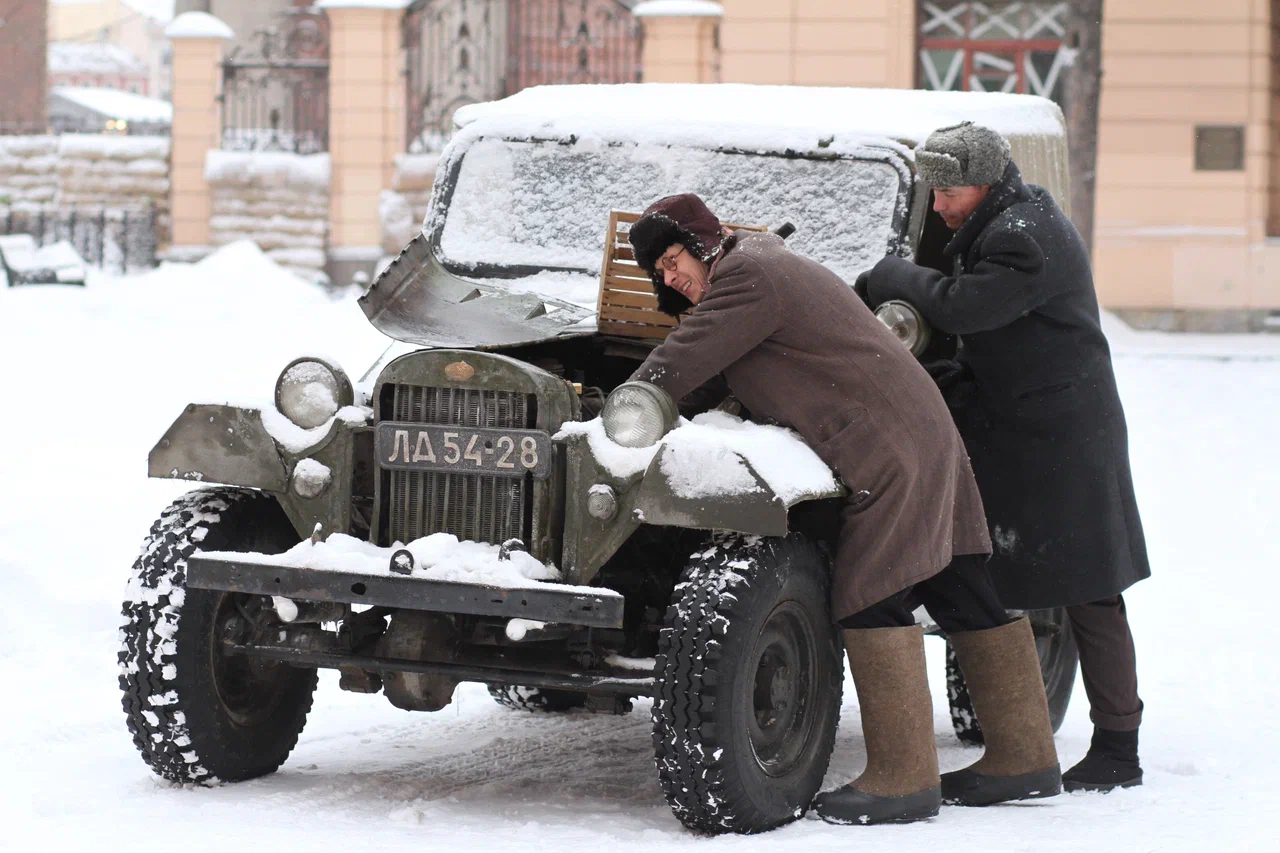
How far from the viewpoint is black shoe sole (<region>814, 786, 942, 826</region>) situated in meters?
4.84

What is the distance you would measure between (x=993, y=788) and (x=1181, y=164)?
55.5ft

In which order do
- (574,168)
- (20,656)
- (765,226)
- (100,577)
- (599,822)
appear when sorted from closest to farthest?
(599,822) → (765,226) → (574,168) → (20,656) → (100,577)

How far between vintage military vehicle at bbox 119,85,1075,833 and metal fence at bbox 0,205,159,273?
19.9m

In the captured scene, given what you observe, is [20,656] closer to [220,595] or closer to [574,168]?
[220,595]

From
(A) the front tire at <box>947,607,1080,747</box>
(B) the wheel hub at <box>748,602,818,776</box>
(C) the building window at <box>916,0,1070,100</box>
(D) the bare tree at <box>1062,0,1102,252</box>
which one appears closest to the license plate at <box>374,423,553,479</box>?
(B) the wheel hub at <box>748,602,818,776</box>

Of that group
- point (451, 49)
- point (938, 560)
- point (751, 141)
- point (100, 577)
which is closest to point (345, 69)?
point (451, 49)

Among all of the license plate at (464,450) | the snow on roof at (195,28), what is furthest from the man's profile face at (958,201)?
the snow on roof at (195,28)

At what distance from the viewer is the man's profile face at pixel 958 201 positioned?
5.40 meters

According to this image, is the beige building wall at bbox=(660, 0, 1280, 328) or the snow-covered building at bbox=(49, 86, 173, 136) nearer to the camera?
the beige building wall at bbox=(660, 0, 1280, 328)

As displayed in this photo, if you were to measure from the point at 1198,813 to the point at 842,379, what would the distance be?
4.75 feet

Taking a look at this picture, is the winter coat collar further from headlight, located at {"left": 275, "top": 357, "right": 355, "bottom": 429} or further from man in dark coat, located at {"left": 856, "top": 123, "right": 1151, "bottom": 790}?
headlight, located at {"left": 275, "top": 357, "right": 355, "bottom": 429}

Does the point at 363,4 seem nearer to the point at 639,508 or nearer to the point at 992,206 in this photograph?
the point at 992,206

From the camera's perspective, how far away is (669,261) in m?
5.01

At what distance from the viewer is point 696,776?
4.50 metres
